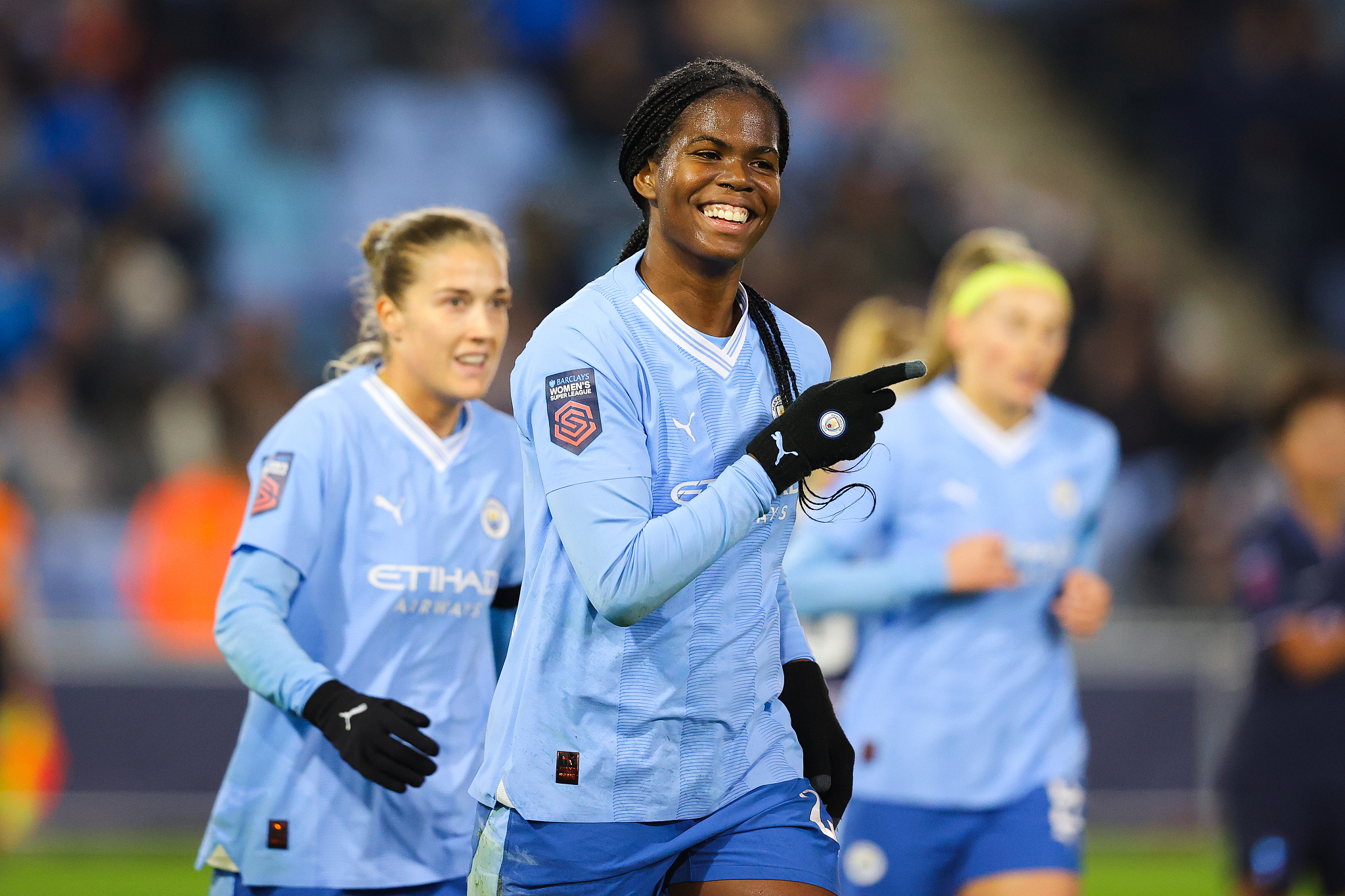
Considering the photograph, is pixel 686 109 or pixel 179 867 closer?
pixel 686 109

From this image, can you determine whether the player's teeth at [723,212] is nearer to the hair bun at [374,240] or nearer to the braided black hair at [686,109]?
the braided black hair at [686,109]

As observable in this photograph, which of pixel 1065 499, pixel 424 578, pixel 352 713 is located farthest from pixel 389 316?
pixel 1065 499

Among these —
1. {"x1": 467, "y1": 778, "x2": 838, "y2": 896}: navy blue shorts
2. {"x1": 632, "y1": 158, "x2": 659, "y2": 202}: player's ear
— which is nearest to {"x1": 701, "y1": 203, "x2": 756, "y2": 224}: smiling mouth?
{"x1": 632, "y1": 158, "x2": 659, "y2": 202}: player's ear

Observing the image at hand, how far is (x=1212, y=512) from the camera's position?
1148 centimetres

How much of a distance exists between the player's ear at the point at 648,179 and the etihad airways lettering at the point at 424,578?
123 cm

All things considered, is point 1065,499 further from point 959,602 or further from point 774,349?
point 774,349

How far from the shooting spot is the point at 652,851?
2969 millimetres

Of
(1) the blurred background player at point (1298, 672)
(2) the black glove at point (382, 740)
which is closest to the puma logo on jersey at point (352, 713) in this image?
(2) the black glove at point (382, 740)

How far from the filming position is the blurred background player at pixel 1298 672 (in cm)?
616

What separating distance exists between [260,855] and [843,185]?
9.67m

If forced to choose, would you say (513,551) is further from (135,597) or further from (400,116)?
(400,116)

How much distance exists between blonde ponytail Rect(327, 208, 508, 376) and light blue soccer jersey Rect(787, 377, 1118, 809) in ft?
4.29

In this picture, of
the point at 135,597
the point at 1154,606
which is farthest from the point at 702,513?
the point at 1154,606

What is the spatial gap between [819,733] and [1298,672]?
3.67m
